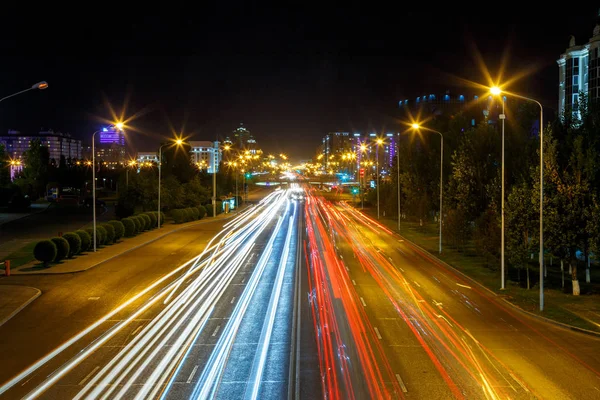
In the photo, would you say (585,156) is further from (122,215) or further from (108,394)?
(122,215)

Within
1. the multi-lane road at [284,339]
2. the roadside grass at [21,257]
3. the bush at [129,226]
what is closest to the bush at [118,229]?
the bush at [129,226]

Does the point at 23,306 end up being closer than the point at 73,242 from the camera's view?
Yes

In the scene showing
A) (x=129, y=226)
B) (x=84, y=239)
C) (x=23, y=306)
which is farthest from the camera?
(x=129, y=226)

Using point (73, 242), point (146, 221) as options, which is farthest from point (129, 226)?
point (73, 242)

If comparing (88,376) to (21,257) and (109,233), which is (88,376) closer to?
(21,257)

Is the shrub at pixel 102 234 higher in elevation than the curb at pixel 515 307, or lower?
higher

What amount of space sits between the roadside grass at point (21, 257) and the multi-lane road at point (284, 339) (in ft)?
21.1

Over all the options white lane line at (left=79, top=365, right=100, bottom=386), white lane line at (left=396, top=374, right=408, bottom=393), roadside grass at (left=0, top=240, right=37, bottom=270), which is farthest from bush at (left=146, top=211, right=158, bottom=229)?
white lane line at (left=396, top=374, right=408, bottom=393)

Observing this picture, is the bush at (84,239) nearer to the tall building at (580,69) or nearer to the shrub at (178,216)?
the shrub at (178,216)

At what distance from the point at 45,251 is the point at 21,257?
19.2 feet

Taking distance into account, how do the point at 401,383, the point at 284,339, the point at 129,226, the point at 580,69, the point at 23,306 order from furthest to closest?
the point at 580,69, the point at 129,226, the point at 23,306, the point at 284,339, the point at 401,383

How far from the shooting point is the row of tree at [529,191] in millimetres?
23281

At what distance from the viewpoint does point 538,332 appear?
18562 mm

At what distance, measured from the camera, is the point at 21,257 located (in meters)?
35.1
